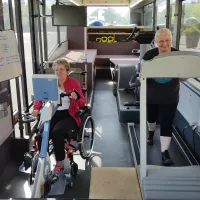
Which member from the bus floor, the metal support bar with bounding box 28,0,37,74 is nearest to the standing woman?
the bus floor

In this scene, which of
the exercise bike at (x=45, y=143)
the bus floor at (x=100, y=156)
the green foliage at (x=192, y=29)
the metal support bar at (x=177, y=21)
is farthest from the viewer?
the metal support bar at (x=177, y=21)

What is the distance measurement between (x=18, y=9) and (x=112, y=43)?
5.27 m

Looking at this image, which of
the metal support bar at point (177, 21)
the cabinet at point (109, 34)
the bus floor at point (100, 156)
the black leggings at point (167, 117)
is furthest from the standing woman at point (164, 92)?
the cabinet at point (109, 34)

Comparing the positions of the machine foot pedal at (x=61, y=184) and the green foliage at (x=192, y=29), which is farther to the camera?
the green foliage at (x=192, y=29)

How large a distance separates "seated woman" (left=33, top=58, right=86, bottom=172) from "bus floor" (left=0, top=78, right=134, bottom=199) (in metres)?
0.31

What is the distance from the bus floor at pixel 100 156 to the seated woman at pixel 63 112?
0.31 m

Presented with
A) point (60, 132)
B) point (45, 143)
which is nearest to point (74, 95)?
point (60, 132)

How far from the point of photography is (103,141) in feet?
12.3

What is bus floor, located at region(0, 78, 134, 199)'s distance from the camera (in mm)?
2613

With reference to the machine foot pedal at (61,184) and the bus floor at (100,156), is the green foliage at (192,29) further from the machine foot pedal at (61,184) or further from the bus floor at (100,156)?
the machine foot pedal at (61,184)

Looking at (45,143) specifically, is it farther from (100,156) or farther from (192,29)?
(192,29)

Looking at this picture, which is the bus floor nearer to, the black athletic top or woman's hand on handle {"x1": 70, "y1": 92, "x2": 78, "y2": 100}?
woman's hand on handle {"x1": 70, "y1": 92, "x2": 78, "y2": 100}

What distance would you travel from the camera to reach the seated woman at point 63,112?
2595mm

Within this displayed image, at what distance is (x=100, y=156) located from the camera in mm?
3314
